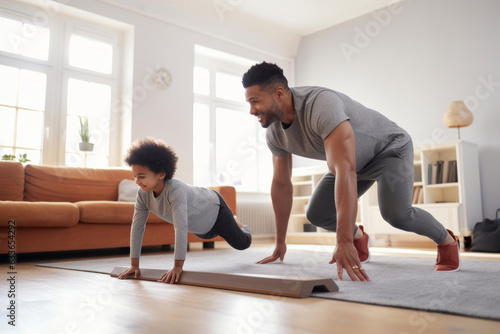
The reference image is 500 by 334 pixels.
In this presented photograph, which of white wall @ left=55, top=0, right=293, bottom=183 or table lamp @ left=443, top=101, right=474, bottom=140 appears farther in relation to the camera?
white wall @ left=55, top=0, right=293, bottom=183

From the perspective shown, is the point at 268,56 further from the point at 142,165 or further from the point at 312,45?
the point at 142,165

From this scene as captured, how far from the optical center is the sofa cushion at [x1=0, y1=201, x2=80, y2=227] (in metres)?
2.79

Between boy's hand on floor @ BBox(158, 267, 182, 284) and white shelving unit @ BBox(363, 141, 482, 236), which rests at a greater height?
white shelving unit @ BBox(363, 141, 482, 236)

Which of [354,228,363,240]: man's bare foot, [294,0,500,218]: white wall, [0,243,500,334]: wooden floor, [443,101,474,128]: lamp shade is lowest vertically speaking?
[0,243,500,334]: wooden floor

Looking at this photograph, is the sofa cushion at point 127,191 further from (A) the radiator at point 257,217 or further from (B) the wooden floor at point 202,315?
(B) the wooden floor at point 202,315

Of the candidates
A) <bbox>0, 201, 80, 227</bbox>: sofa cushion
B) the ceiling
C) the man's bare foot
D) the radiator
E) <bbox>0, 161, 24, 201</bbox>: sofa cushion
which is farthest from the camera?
the radiator

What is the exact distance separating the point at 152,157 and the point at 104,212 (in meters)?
1.57

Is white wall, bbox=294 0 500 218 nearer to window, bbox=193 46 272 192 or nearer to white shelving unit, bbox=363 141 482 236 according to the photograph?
white shelving unit, bbox=363 141 482 236

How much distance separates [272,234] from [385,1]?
339cm

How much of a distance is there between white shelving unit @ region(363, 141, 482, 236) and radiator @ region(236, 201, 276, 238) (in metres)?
1.51

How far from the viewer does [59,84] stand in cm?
459

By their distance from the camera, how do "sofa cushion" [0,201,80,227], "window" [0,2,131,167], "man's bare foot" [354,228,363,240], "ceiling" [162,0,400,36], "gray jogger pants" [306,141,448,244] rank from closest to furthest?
"gray jogger pants" [306,141,448,244], "man's bare foot" [354,228,363,240], "sofa cushion" [0,201,80,227], "window" [0,2,131,167], "ceiling" [162,0,400,36]

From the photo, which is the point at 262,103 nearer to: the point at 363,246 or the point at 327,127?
the point at 327,127

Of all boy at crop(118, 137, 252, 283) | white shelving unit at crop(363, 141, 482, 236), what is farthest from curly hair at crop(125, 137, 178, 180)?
white shelving unit at crop(363, 141, 482, 236)
